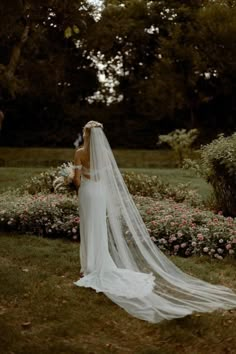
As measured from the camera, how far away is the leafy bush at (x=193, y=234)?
354 inches

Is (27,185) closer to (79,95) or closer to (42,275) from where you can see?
(42,275)

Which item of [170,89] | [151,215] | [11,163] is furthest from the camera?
[170,89]

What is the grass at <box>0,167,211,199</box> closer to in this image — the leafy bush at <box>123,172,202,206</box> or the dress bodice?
the leafy bush at <box>123,172,202,206</box>

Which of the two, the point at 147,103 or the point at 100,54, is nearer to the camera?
the point at 147,103

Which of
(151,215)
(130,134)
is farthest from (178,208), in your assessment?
(130,134)

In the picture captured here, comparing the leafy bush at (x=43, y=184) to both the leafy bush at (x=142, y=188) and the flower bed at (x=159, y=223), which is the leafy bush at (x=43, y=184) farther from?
the flower bed at (x=159, y=223)

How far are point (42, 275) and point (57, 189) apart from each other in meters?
5.21

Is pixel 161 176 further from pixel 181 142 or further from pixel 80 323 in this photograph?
pixel 80 323

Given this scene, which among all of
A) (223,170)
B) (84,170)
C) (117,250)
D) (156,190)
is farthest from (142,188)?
(117,250)

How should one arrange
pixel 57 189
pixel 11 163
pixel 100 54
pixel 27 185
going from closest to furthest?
1. pixel 57 189
2. pixel 27 185
3. pixel 11 163
4. pixel 100 54

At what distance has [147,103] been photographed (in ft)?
98.0

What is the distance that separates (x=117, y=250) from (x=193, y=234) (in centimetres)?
218

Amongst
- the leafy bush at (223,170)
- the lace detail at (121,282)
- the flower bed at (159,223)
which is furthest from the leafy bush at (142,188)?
the lace detail at (121,282)

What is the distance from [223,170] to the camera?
11.1m
